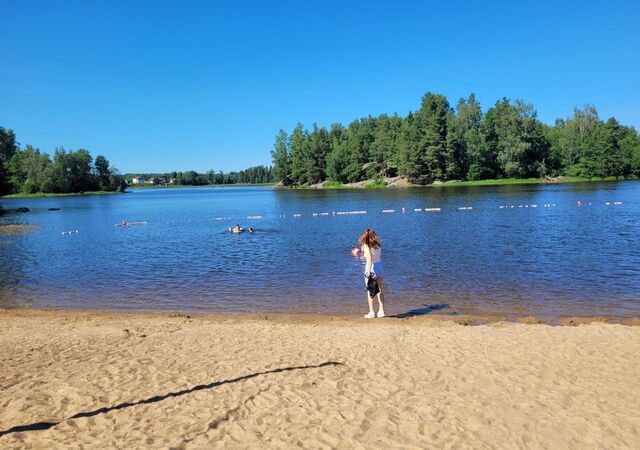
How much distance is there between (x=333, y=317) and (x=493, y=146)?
122679 mm

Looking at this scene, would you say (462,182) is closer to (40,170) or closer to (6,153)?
(40,170)

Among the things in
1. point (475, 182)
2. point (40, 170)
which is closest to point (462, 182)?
point (475, 182)

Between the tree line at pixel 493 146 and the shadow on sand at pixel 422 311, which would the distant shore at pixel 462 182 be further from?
the shadow on sand at pixel 422 311

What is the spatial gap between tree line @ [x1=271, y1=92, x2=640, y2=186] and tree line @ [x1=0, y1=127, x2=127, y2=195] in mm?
107086

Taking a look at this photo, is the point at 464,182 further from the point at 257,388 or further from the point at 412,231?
the point at 257,388

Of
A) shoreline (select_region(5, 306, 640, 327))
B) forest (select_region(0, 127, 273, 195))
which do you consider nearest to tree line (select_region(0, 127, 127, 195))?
forest (select_region(0, 127, 273, 195))

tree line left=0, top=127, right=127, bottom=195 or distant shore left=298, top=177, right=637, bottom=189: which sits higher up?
tree line left=0, top=127, right=127, bottom=195

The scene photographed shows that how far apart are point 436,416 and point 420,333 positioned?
15.5ft

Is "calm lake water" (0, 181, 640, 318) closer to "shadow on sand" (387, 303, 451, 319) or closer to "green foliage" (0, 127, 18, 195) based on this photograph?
"shadow on sand" (387, 303, 451, 319)

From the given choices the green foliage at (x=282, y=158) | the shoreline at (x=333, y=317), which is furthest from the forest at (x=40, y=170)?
the shoreline at (x=333, y=317)

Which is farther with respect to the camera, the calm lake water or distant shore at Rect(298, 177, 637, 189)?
distant shore at Rect(298, 177, 637, 189)

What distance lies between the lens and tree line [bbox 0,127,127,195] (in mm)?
153000


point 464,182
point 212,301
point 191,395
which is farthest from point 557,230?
point 464,182

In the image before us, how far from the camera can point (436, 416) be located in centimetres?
720
